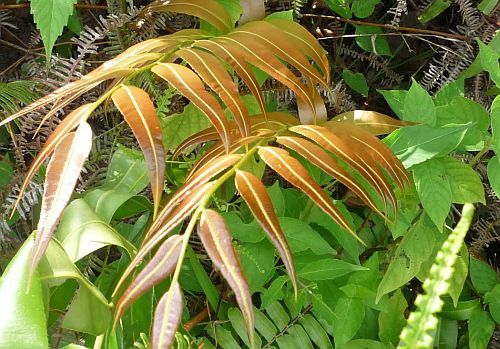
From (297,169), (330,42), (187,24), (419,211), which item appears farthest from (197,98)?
(330,42)

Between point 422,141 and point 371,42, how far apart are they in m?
0.47

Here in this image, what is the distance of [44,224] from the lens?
0.57 metres

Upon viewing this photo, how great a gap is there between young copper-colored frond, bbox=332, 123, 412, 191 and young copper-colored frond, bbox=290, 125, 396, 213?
2cm

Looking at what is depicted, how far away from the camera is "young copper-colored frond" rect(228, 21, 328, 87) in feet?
2.60

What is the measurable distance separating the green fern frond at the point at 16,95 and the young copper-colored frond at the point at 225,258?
48cm

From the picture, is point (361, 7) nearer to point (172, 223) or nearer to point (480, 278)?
point (480, 278)

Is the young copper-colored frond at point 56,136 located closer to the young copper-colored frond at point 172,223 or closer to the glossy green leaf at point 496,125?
the young copper-colored frond at point 172,223

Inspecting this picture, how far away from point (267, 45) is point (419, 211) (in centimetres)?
32

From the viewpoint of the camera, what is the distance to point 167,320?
515 mm

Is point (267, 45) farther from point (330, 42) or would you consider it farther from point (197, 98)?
point (330, 42)

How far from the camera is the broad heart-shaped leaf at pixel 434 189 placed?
80cm

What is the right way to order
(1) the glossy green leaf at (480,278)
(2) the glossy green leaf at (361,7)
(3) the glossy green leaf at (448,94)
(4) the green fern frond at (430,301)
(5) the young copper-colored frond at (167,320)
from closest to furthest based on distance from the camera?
1. (4) the green fern frond at (430,301)
2. (5) the young copper-colored frond at (167,320)
3. (3) the glossy green leaf at (448,94)
4. (1) the glossy green leaf at (480,278)
5. (2) the glossy green leaf at (361,7)

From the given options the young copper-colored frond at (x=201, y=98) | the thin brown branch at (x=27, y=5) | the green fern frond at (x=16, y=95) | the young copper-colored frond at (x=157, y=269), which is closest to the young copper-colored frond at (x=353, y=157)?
the young copper-colored frond at (x=201, y=98)

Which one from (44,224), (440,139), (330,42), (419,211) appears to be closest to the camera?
(44,224)
